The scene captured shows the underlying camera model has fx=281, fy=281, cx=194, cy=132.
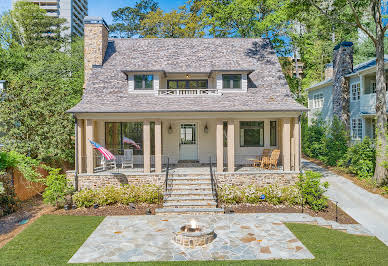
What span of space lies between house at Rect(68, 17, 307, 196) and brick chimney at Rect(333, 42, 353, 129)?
25.3 feet

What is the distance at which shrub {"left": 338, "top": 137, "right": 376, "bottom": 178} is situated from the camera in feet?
54.3

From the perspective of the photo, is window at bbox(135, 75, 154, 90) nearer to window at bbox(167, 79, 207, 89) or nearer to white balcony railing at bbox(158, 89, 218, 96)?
white balcony railing at bbox(158, 89, 218, 96)

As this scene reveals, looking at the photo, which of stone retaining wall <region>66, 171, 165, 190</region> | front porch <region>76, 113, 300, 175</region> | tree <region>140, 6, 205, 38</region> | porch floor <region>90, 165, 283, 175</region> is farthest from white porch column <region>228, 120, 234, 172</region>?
tree <region>140, 6, 205, 38</region>

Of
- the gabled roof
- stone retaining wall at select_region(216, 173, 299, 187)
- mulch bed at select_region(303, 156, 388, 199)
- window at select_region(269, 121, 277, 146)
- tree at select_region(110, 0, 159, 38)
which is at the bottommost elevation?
mulch bed at select_region(303, 156, 388, 199)

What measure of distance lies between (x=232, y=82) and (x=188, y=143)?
177 inches

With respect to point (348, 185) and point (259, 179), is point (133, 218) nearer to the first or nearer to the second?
point (259, 179)

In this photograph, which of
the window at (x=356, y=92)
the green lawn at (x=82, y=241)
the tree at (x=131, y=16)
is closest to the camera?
the green lawn at (x=82, y=241)

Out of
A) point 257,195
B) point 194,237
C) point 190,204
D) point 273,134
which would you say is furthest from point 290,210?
point 273,134

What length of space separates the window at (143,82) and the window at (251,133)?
6002mm

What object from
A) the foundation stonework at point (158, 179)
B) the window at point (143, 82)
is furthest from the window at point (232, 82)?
the foundation stonework at point (158, 179)

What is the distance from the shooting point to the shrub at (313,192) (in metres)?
12.2

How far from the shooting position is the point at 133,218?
11.2m

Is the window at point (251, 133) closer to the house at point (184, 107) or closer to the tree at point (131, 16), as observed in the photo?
the house at point (184, 107)

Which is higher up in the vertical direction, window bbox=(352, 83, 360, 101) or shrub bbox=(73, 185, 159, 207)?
window bbox=(352, 83, 360, 101)
